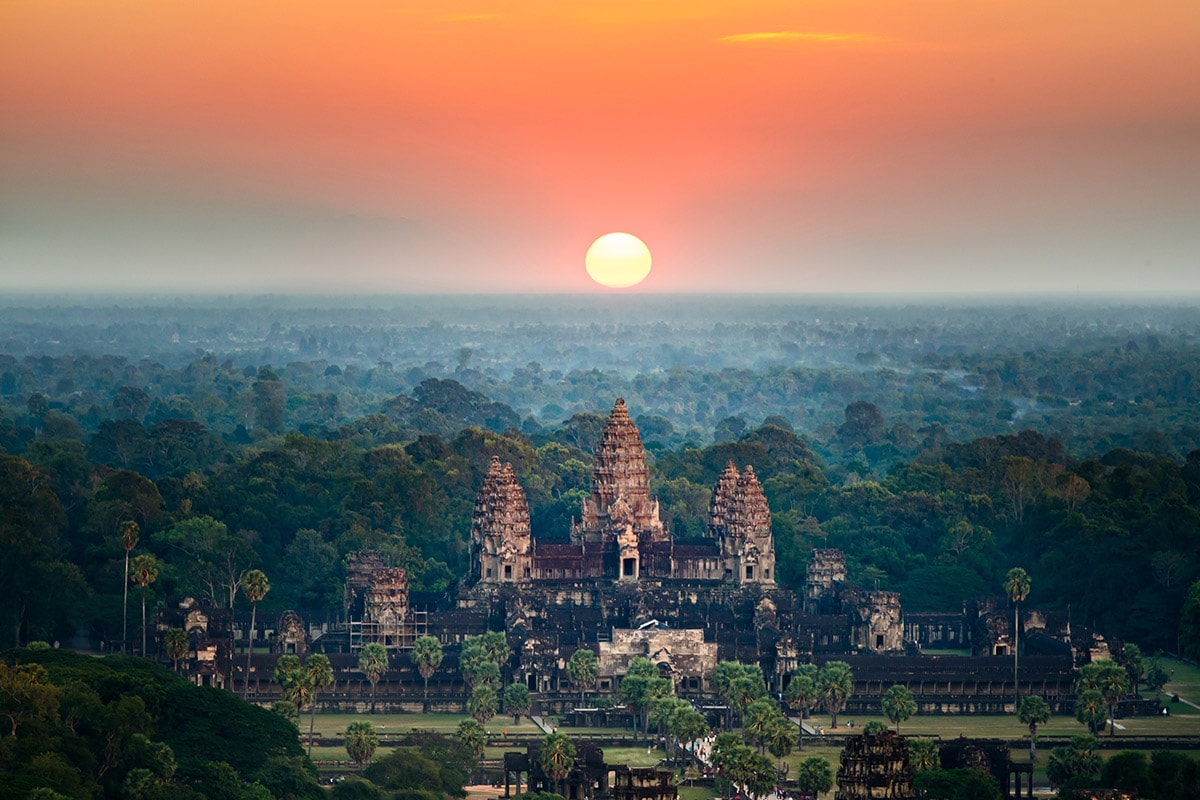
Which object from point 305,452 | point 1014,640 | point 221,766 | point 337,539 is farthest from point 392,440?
point 221,766

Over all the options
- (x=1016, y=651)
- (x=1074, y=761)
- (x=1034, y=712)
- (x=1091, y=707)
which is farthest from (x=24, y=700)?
(x=1016, y=651)

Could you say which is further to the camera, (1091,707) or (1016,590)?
(1016,590)

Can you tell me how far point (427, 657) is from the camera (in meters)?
89.8

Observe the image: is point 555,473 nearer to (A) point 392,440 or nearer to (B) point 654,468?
(B) point 654,468

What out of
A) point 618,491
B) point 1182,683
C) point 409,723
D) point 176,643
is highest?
point 618,491

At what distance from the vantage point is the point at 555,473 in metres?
135

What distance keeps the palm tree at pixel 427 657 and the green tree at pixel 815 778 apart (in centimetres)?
2030

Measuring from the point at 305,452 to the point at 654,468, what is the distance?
63.4 ft

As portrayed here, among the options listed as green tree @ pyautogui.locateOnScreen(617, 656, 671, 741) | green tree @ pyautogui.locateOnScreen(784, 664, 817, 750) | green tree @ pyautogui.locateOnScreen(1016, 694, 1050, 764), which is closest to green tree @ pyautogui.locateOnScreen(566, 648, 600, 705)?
green tree @ pyautogui.locateOnScreen(617, 656, 671, 741)

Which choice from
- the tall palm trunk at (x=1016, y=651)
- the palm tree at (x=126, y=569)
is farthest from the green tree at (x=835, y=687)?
the palm tree at (x=126, y=569)

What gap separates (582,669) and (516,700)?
10.9ft

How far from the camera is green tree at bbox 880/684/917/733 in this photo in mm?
83688

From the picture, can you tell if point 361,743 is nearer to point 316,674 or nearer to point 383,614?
point 316,674

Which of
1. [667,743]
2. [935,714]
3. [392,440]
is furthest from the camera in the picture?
[392,440]
